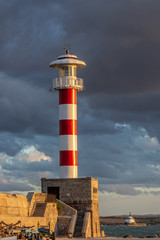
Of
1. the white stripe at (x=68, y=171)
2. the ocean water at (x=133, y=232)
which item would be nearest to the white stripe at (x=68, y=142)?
the white stripe at (x=68, y=171)

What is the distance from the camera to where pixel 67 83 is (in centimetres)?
4953

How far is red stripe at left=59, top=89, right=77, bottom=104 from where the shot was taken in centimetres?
4922

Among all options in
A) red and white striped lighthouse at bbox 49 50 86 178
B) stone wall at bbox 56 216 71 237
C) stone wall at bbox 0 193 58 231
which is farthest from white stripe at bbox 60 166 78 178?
stone wall at bbox 56 216 71 237

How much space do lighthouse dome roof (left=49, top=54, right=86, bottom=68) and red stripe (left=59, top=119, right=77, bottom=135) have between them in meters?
5.27

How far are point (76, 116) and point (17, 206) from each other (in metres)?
12.7

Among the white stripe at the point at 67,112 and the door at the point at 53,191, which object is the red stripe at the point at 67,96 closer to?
the white stripe at the point at 67,112

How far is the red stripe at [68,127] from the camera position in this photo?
48.7 metres

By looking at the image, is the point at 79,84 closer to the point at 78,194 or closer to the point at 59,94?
the point at 59,94

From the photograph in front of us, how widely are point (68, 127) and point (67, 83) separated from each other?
3960 mm

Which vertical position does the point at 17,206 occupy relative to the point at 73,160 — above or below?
below

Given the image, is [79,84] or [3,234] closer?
[3,234]

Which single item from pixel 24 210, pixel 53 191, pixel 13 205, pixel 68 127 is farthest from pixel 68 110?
pixel 13 205

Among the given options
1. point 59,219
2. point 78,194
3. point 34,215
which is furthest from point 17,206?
point 78,194

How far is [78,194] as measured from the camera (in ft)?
155
